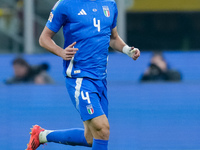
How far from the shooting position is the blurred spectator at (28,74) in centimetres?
825

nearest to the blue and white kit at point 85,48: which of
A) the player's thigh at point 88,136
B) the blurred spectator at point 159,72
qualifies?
the player's thigh at point 88,136

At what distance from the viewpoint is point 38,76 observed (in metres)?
8.27

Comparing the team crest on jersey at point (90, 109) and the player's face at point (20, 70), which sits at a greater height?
the player's face at point (20, 70)

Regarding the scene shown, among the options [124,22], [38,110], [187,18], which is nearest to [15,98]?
[38,110]

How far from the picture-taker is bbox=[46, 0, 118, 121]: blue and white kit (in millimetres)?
5023

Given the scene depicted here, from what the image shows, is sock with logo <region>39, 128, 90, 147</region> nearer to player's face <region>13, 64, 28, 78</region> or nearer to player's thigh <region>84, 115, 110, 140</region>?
player's thigh <region>84, 115, 110, 140</region>

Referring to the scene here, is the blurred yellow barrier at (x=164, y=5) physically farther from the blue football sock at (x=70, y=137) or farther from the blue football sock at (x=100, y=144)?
the blue football sock at (x=100, y=144)

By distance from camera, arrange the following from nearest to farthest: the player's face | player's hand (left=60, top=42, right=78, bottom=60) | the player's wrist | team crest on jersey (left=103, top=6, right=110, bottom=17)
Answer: player's hand (left=60, top=42, right=78, bottom=60) < team crest on jersey (left=103, top=6, right=110, bottom=17) < the player's wrist < the player's face

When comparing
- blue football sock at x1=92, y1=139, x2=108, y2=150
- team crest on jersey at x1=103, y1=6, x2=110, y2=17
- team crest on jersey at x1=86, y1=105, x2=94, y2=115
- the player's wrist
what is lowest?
blue football sock at x1=92, y1=139, x2=108, y2=150

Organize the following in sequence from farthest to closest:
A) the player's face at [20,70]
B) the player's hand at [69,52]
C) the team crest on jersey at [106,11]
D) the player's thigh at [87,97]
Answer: the player's face at [20,70] < the team crest on jersey at [106,11] < the player's thigh at [87,97] < the player's hand at [69,52]

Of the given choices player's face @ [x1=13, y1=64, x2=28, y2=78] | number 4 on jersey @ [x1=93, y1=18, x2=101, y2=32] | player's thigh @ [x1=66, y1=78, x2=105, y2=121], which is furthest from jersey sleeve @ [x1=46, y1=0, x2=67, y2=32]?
player's face @ [x1=13, y1=64, x2=28, y2=78]

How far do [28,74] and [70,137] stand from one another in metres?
2.83

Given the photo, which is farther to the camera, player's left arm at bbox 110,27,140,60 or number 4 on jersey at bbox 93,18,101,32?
player's left arm at bbox 110,27,140,60

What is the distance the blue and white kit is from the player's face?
135 inches
